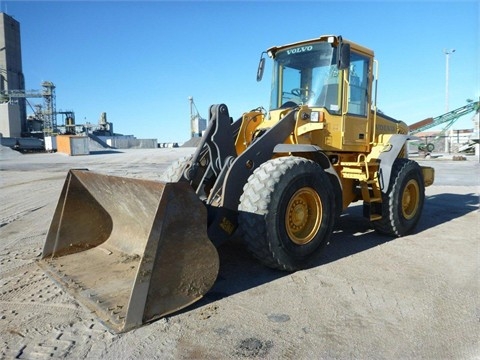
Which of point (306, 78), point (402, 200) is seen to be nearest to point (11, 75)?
point (306, 78)

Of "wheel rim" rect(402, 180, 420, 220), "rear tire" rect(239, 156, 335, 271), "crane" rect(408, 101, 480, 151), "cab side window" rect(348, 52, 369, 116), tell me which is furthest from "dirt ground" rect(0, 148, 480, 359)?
"crane" rect(408, 101, 480, 151)

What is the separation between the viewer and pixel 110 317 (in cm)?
308

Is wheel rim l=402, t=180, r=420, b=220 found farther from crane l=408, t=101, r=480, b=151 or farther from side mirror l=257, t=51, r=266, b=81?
crane l=408, t=101, r=480, b=151

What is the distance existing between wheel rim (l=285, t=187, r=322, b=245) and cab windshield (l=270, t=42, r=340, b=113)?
1.57m

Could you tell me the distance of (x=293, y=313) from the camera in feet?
10.9

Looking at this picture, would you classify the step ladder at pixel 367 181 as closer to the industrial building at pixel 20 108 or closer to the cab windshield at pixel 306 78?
the cab windshield at pixel 306 78

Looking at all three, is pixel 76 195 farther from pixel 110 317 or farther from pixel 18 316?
pixel 110 317

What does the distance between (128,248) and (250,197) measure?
1.73 m

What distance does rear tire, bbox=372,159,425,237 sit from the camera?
5.71 metres

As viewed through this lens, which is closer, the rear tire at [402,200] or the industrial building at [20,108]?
the rear tire at [402,200]

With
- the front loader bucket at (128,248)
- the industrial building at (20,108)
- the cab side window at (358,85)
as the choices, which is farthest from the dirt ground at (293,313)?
the industrial building at (20,108)

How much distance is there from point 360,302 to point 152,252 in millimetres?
2013

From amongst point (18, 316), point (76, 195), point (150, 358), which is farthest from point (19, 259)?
point (150, 358)

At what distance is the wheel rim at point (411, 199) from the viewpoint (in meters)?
6.20
